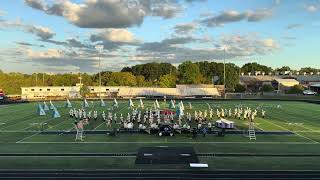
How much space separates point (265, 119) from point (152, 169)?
31.7 m

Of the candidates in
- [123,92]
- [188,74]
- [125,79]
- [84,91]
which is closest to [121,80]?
[125,79]

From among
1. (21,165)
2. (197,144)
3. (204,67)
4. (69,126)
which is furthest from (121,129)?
(204,67)

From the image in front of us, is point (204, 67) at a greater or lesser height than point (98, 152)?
greater

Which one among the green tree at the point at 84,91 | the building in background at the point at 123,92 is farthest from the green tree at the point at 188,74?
the green tree at the point at 84,91

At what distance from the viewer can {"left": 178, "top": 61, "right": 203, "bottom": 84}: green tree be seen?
6019 inches

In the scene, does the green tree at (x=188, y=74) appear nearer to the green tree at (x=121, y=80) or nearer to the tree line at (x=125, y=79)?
the tree line at (x=125, y=79)

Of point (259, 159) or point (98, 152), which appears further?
point (98, 152)

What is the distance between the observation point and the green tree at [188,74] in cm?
15288

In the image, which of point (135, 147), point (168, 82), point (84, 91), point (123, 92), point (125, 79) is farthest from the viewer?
point (125, 79)

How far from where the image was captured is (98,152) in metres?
30.6

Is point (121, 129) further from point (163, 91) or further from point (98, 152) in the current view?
point (163, 91)

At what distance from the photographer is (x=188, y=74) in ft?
504

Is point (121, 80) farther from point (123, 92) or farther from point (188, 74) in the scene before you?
point (123, 92)

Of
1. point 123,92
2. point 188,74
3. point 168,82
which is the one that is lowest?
point 123,92
